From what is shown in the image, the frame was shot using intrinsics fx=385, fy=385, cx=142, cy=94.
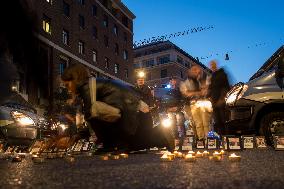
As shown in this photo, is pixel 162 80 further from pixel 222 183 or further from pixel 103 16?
pixel 222 183

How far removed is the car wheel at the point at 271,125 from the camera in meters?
7.41

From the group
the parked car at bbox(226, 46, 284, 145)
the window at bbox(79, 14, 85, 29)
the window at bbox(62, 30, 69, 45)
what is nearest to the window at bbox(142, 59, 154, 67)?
the window at bbox(79, 14, 85, 29)

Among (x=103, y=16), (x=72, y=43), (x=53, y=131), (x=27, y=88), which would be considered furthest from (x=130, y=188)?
(x=103, y=16)

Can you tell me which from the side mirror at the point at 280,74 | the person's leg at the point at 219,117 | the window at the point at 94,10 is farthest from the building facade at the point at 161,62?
the side mirror at the point at 280,74

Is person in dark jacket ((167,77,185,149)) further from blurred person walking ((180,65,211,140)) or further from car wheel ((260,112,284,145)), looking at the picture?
car wheel ((260,112,284,145))

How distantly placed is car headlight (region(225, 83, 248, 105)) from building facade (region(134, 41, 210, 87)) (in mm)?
61210

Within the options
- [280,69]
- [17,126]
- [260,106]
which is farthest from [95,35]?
[280,69]

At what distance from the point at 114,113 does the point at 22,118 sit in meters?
4.11

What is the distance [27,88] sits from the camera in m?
2.46

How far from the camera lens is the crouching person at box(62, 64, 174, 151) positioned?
604 centimetres

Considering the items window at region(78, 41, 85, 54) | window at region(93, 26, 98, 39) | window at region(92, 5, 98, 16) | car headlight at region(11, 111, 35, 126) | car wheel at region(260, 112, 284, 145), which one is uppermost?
window at region(92, 5, 98, 16)

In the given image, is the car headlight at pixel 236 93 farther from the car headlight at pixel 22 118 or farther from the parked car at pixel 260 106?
the car headlight at pixel 22 118

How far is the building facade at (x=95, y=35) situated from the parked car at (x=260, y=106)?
19847 mm

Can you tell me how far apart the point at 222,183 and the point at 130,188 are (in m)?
0.62
